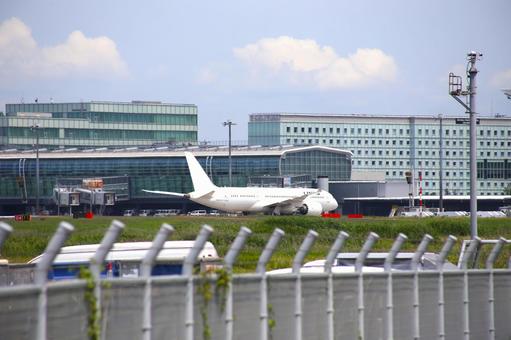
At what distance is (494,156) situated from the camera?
190625 millimetres

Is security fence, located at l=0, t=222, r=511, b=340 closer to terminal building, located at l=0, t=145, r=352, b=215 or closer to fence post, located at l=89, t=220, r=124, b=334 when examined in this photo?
fence post, located at l=89, t=220, r=124, b=334

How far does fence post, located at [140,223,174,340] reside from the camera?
429 inches

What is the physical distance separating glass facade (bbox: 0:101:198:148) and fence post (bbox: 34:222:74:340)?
159 m

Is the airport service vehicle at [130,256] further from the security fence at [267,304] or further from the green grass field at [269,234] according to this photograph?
the security fence at [267,304]

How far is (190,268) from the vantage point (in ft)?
38.7

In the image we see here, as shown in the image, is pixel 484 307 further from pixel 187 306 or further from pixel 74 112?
pixel 74 112

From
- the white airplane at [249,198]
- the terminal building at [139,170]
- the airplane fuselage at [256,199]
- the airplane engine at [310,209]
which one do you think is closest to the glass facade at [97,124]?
the terminal building at [139,170]

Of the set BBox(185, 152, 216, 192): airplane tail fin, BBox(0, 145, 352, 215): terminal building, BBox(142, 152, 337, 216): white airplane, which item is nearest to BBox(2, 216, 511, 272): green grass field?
BBox(142, 152, 337, 216): white airplane

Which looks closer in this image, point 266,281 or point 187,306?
point 187,306

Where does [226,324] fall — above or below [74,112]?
below

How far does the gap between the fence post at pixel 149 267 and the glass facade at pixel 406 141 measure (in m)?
176

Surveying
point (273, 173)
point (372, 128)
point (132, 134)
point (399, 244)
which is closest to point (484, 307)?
point (399, 244)

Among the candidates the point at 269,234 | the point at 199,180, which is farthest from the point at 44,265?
the point at 199,180

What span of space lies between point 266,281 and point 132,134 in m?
170
